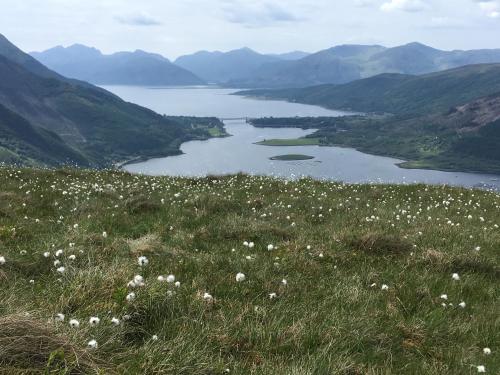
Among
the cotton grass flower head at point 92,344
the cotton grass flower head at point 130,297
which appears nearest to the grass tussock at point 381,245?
the cotton grass flower head at point 130,297

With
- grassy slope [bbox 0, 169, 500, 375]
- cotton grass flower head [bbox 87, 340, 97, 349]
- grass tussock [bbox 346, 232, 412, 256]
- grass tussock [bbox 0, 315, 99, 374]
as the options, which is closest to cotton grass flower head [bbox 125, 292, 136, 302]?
grassy slope [bbox 0, 169, 500, 375]

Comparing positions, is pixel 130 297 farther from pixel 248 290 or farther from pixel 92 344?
pixel 248 290

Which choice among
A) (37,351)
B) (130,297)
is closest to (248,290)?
(130,297)

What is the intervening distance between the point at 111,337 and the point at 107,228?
24.4 feet

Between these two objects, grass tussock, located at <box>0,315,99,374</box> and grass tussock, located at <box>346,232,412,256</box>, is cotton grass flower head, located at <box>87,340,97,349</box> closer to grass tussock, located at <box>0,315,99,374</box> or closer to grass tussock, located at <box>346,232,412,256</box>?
grass tussock, located at <box>0,315,99,374</box>

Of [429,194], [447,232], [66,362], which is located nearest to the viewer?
[66,362]

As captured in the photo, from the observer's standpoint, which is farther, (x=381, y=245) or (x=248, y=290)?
(x=381, y=245)

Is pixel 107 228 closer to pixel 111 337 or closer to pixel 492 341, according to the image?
pixel 111 337

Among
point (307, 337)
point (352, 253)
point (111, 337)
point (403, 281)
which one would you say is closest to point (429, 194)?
point (352, 253)

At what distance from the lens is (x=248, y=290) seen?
693 centimetres

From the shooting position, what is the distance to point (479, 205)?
16797mm

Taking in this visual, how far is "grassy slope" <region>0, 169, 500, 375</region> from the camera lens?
450cm

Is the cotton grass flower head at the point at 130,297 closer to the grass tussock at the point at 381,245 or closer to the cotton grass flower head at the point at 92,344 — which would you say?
the cotton grass flower head at the point at 92,344

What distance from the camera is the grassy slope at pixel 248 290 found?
4.50 meters
